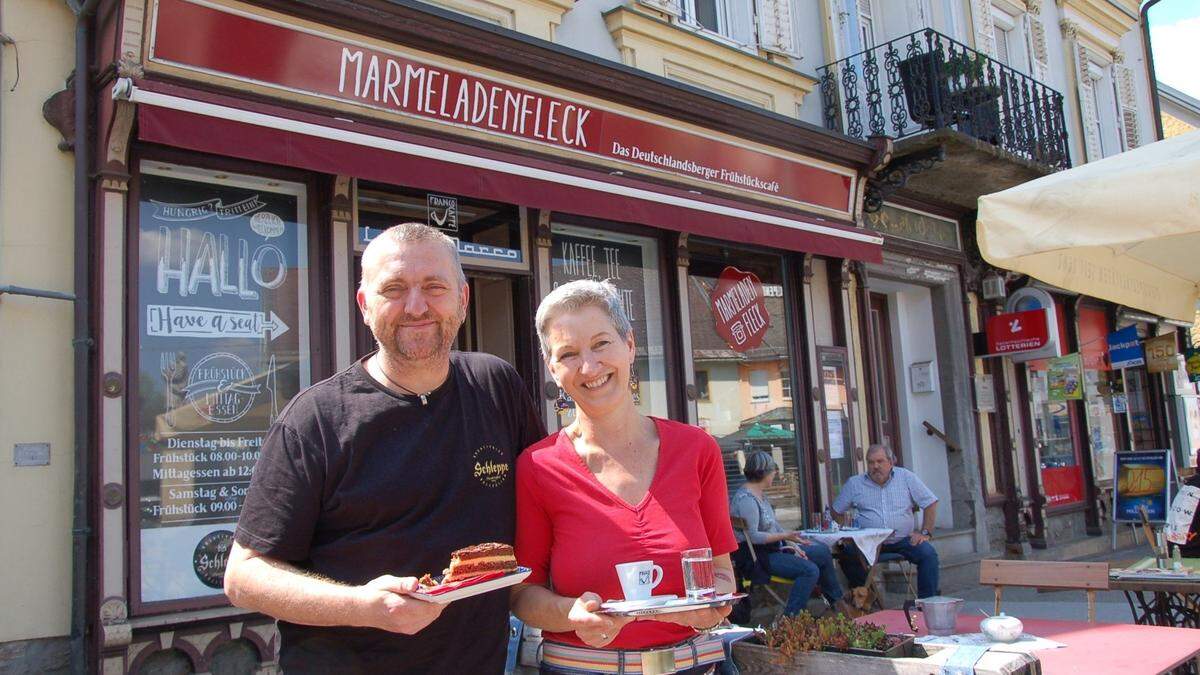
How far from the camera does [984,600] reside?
8.98 metres

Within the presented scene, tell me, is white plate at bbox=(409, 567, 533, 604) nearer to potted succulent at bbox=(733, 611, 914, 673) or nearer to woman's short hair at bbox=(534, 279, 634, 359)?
woman's short hair at bbox=(534, 279, 634, 359)

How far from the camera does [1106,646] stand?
3.79 meters

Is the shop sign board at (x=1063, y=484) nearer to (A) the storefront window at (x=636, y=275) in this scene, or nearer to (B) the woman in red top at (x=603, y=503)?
(A) the storefront window at (x=636, y=275)

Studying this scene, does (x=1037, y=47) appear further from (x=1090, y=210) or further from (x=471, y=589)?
(x=471, y=589)

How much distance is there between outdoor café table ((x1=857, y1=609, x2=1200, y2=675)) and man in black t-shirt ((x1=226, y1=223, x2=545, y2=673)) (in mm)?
2289

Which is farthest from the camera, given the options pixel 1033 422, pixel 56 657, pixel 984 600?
pixel 1033 422

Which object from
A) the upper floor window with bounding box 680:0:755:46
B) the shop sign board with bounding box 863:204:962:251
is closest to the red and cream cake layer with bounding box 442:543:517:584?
the upper floor window with bounding box 680:0:755:46

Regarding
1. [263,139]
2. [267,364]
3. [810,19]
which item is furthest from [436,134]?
[810,19]

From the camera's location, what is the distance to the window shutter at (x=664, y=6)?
27.0ft

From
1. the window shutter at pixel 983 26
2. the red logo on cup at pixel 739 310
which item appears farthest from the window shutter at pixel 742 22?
the window shutter at pixel 983 26

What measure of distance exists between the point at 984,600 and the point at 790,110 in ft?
16.3

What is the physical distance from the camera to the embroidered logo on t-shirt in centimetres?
226

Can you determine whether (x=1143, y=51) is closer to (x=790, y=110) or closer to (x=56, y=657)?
(x=790, y=110)

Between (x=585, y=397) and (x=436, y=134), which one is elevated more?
(x=436, y=134)
